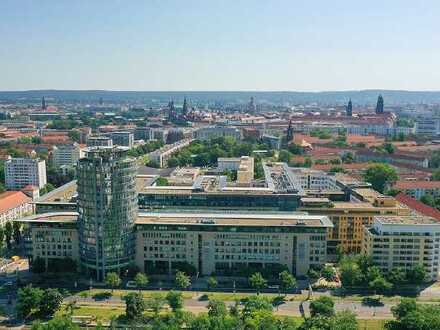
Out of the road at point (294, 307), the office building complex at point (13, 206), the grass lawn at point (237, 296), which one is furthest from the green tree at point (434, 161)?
the office building complex at point (13, 206)

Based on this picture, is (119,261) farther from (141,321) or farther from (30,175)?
(30,175)

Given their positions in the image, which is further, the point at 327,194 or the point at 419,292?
the point at 327,194

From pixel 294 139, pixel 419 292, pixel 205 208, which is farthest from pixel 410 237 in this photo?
pixel 294 139

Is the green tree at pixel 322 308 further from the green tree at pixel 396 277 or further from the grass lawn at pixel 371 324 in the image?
the green tree at pixel 396 277

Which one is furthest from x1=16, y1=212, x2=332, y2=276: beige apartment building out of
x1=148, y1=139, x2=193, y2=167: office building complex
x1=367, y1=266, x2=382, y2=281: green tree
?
x1=148, y1=139, x2=193, y2=167: office building complex

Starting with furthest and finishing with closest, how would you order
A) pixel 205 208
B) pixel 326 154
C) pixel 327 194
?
1. pixel 326 154
2. pixel 327 194
3. pixel 205 208

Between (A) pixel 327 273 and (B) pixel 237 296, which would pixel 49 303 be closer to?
(B) pixel 237 296

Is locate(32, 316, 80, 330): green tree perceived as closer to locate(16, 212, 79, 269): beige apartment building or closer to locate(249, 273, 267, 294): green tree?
locate(16, 212, 79, 269): beige apartment building
